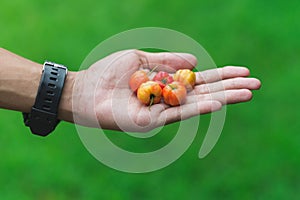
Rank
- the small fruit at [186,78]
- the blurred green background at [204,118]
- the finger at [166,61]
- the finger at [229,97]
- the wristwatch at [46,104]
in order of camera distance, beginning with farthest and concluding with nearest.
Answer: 1. the blurred green background at [204,118]
2. the finger at [166,61]
3. the small fruit at [186,78]
4. the finger at [229,97]
5. the wristwatch at [46,104]

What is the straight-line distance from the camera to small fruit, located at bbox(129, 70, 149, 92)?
361 centimetres

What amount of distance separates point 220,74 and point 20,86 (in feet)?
3.09

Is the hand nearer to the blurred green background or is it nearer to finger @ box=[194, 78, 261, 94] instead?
finger @ box=[194, 78, 261, 94]

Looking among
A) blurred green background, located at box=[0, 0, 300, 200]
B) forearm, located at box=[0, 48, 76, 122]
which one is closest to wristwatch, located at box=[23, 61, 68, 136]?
forearm, located at box=[0, 48, 76, 122]

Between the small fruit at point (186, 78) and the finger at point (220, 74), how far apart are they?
2.5 inches

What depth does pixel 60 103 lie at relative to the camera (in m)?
3.37

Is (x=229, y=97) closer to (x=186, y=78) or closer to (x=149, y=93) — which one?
(x=186, y=78)

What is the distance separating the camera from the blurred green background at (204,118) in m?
4.51

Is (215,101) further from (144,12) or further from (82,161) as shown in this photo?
(144,12)

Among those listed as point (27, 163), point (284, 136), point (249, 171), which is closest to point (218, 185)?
point (249, 171)

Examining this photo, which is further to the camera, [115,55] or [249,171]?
[249,171]

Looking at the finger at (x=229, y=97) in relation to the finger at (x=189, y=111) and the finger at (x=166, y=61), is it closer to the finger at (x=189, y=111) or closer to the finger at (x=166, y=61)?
the finger at (x=189, y=111)

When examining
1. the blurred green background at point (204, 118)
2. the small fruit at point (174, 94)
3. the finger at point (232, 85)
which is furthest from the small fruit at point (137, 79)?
the blurred green background at point (204, 118)

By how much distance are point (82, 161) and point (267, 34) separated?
1.67 metres
